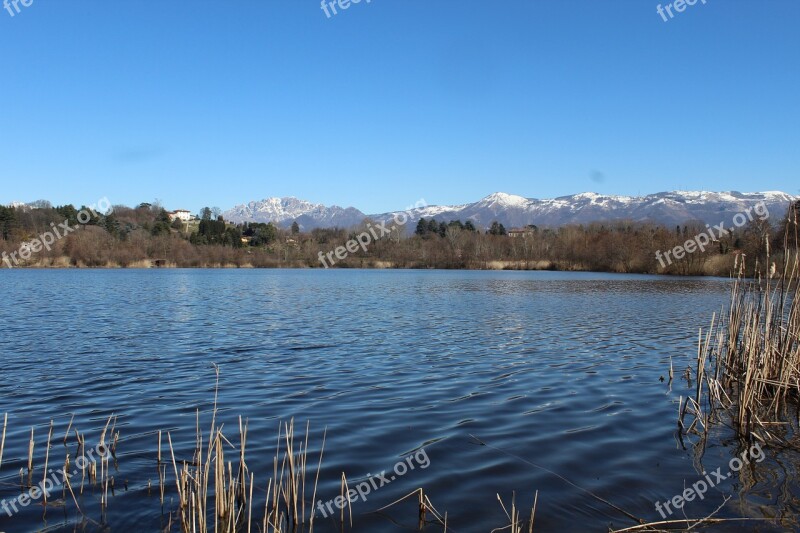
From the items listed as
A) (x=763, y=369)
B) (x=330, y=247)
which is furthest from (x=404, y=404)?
(x=330, y=247)

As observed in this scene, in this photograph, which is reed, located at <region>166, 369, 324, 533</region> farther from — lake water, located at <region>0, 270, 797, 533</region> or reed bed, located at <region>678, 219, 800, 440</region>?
reed bed, located at <region>678, 219, 800, 440</region>

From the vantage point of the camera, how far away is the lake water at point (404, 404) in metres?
6.43

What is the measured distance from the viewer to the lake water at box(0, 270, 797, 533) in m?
6.43

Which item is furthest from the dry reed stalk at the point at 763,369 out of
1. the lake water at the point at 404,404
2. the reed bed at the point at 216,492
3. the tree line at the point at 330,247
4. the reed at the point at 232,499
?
the tree line at the point at 330,247

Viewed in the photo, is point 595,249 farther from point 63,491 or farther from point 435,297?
point 63,491

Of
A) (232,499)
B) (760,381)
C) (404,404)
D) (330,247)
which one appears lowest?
(404,404)

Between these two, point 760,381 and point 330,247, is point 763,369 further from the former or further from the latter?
point 330,247

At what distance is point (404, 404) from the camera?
10484 mm

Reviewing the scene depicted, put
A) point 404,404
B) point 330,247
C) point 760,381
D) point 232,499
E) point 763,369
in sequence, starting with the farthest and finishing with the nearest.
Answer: point 330,247 < point 404,404 < point 763,369 < point 760,381 < point 232,499

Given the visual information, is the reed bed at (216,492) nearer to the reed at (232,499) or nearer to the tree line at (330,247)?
the reed at (232,499)

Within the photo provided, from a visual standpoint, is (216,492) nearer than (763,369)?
Yes

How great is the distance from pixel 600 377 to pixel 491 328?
8.90m

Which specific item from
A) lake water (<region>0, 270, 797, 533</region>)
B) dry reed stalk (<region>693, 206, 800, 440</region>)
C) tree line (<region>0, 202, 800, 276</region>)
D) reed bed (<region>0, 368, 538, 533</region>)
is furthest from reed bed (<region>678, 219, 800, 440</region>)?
tree line (<region>0, 202, 800, 276</region>)

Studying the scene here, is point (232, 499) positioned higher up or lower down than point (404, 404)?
higher up
